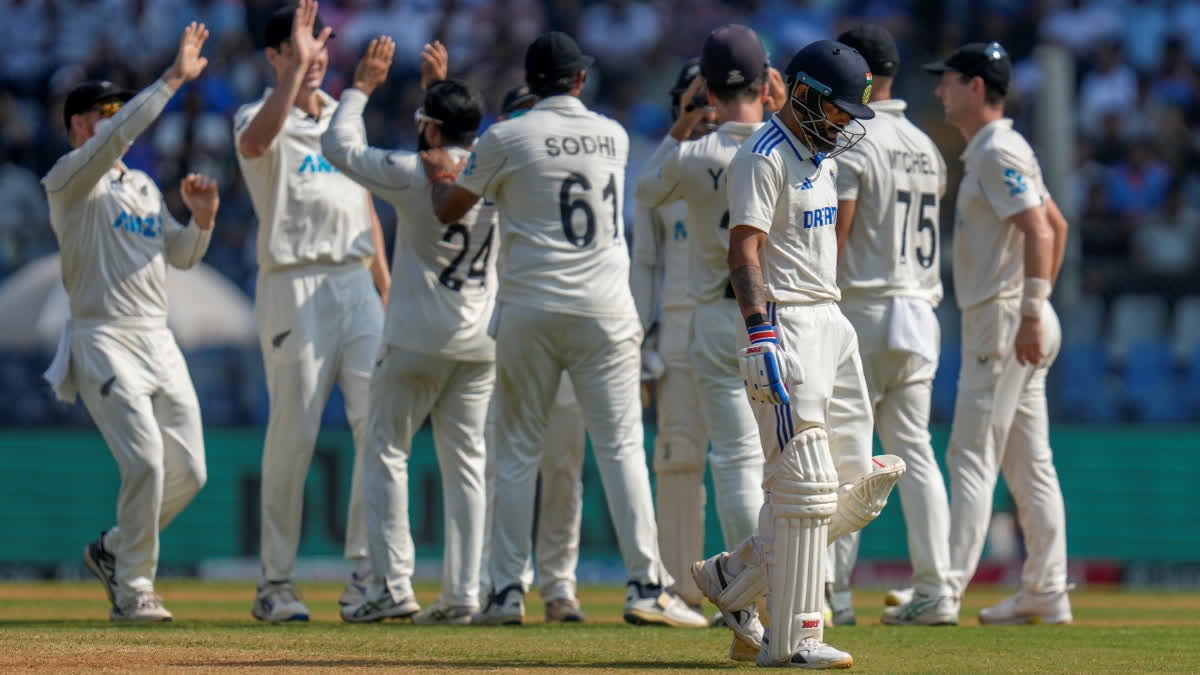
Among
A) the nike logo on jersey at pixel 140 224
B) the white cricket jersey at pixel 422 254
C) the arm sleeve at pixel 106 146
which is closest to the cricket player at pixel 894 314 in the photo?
the white cricket jersey at pixel 422 254

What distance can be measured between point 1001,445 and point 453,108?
11.0 feet

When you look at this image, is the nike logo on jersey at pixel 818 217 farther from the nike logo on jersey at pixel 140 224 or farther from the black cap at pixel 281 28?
the nike logo on jersey at pixel 140 224

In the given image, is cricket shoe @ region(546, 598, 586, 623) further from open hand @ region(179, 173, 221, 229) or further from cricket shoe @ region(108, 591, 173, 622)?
open hand @ region(179, 173, 221, 229)

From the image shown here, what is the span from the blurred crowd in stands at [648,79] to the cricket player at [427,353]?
720 centimetres

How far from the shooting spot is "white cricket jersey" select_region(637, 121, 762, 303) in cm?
828

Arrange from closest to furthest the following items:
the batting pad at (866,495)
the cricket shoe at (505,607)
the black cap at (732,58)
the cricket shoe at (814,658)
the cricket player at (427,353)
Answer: the cricket shoe at (814,658)
the batting pad at (866,495)
the black cap at (732,58)
the cricket shoe at (505,607)
the cricket player at (427,353)

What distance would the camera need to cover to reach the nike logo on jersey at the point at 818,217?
6672 millimetres

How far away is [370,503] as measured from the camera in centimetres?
878

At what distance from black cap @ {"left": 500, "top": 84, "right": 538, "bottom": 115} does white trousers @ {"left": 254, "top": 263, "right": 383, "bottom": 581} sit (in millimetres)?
1169

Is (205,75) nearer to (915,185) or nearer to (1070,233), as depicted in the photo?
(1070,233)

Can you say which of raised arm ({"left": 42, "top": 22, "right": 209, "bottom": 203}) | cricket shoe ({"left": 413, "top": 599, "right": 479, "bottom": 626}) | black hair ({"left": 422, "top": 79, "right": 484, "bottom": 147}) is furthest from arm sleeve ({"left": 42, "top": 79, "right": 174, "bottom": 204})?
cricket shoe ({"left": 413, "top": 599, "right": 479, "bottom": 626})

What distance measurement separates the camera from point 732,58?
8109 millimetres

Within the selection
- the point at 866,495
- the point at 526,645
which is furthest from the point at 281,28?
the point at 866,495

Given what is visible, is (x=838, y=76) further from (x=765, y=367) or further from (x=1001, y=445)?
(x=1001, y=445)
